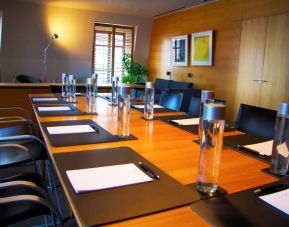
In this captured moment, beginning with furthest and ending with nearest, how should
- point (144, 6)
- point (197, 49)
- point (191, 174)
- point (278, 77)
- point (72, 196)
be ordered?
point (144, 6) → point (197, 49) → point (278, 77) → point (191, 174) → point (72, 196)

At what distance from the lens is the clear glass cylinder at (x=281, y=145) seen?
1015mm

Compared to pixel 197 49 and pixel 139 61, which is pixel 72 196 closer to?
pixel 197 49

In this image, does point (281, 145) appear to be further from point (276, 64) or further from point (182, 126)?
point (276, 64)

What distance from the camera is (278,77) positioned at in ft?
14.2

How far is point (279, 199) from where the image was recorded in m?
0.81

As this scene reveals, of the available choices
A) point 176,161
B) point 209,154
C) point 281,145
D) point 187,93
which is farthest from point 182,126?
point 187,93

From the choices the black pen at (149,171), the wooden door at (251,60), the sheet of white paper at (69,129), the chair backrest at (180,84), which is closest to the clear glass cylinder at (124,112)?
the sheet of white paper at (69,129)

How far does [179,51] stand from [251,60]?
7.11ft

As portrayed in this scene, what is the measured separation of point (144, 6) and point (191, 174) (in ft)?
20.0

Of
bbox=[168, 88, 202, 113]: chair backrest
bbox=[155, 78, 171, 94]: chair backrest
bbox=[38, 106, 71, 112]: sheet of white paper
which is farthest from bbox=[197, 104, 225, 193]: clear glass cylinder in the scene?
bbox=[155, 78, 171, 94]: chair backrest

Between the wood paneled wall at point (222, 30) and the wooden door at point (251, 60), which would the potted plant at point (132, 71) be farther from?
the wooden door at point (251, 60)

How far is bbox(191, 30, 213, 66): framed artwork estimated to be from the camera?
223 inches

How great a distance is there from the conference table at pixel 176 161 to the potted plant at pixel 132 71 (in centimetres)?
595

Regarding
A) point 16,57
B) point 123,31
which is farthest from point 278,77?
point 16,57
